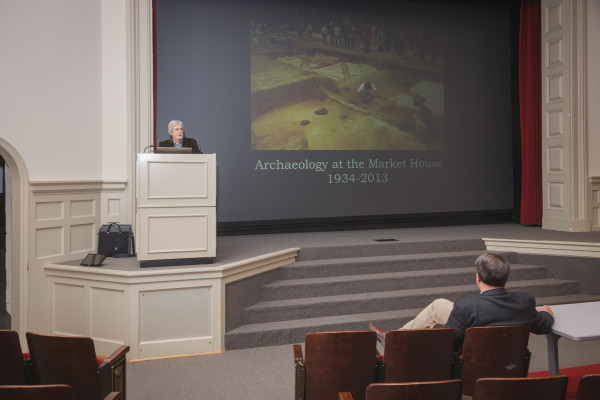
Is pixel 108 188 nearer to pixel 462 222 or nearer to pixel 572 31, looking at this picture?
pixel 462 222

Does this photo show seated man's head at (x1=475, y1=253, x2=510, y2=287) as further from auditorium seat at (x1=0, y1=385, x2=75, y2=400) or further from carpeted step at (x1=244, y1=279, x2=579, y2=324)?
carpeted step at (x1=244, y1=279, x2=579, y2=324)

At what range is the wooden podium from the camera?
4.05 m

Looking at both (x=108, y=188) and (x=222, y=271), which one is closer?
(x=222, y=271)

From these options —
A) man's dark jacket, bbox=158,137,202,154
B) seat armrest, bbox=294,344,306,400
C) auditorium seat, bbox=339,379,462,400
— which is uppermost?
man's dark jacket, bbox=158,137,202,154

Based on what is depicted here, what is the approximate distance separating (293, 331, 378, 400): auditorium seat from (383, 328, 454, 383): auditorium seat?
0.28 ft

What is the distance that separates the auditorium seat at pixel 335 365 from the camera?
2404 millimetres

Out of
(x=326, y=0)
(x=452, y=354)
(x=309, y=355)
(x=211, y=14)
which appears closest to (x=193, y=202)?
(x=309, y=355)

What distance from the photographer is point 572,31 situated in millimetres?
6746

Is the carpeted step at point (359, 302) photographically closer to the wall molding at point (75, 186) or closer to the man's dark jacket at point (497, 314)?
the wall molding at point (75, 186)

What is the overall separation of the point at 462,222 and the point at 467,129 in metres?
1.37

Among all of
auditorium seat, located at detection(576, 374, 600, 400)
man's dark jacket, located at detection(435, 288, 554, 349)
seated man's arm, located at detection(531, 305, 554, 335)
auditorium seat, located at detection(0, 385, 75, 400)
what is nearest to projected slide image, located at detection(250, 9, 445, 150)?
man's dark jacket, located at detection(435, 288, 554, 349)

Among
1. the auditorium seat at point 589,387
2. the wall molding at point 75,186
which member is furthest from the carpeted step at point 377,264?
the auditorium seat at point 589,387

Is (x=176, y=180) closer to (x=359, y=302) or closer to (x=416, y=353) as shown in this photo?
(x=359, y=302)

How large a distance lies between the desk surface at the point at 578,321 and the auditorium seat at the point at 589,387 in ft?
2.18
